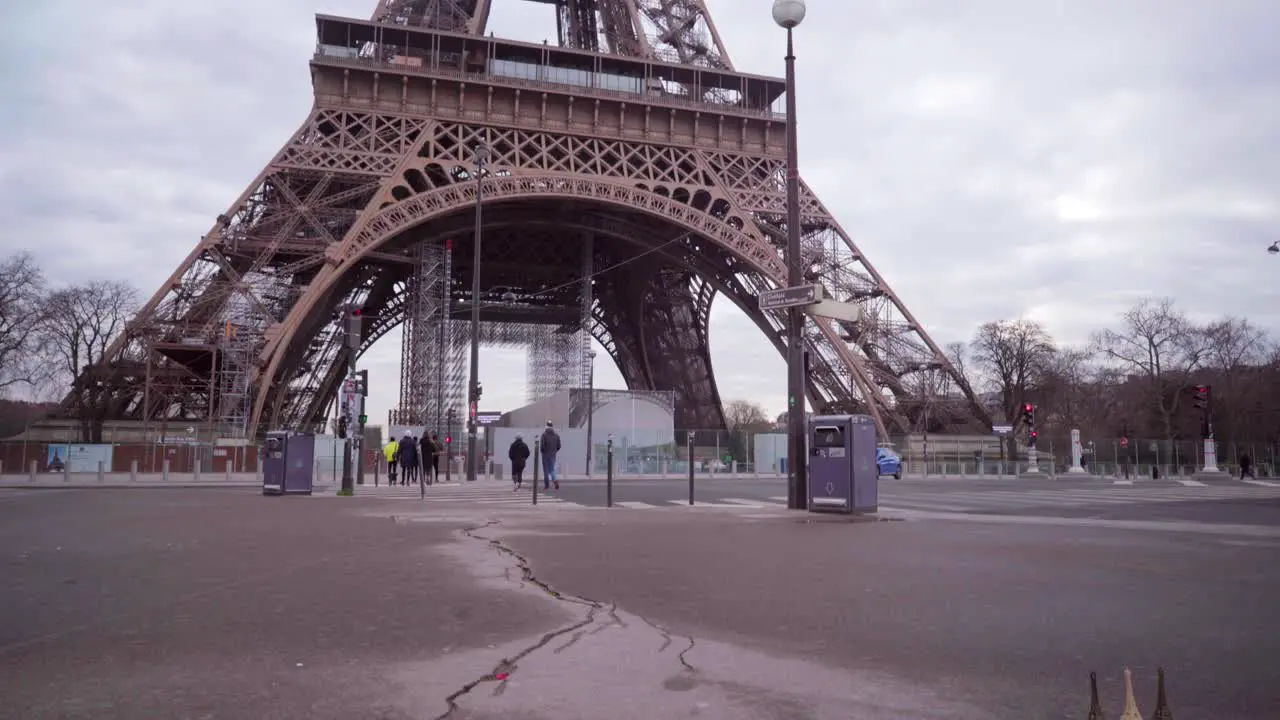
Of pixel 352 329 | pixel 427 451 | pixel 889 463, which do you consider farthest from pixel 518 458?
pixel 889 463

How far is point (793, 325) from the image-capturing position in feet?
46.7

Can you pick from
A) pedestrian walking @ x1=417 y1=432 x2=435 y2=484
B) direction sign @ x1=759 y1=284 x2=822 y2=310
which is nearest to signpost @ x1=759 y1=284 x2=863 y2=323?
direction sign @ x1=759 y1=284 x2=822 y2=310

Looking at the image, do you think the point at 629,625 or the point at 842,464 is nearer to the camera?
the point at 629,625

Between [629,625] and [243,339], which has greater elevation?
[243,339]

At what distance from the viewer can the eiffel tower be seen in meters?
32.4

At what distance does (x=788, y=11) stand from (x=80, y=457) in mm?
29896

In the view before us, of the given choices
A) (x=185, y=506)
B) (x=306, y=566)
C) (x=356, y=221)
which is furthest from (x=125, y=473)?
(x=306, y=566)

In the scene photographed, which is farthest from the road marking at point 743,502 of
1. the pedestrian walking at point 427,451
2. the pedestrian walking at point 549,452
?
the pedestrian walking at point 427,451

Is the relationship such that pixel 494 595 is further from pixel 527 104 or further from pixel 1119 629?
pixel 527 104

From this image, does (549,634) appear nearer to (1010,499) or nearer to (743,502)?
(743,502)

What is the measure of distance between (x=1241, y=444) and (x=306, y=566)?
178 feet

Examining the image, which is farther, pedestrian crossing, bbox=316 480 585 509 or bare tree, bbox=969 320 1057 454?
bare tree, bbox=969 320 1057 454

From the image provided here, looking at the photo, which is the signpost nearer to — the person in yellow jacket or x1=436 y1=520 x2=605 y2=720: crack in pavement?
x1=436 y1=520 x2=605 y2=720: crack in pavement

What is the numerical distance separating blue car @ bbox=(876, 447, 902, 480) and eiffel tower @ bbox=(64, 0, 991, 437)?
7.37 ft
